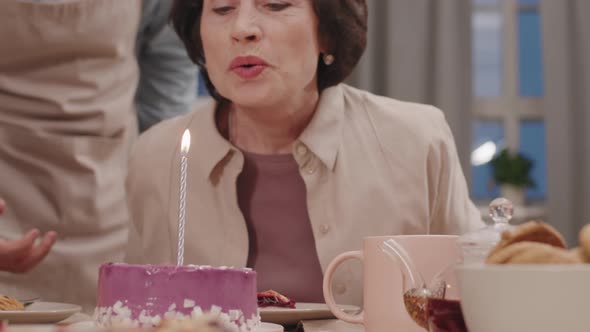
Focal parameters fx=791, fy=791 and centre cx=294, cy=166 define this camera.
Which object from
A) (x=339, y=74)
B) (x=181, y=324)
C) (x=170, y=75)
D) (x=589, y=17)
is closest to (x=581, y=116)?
(x=589, y=17)

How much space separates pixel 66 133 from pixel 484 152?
3179mm

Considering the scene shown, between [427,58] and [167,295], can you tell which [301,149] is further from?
[427,58]

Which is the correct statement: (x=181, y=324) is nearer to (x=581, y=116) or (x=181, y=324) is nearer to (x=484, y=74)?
(x=581, y=116)

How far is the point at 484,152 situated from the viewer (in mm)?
4738

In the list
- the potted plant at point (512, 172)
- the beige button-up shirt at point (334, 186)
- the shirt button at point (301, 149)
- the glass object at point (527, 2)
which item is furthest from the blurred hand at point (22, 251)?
the glass object at point (527, 2)

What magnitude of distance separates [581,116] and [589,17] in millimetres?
541

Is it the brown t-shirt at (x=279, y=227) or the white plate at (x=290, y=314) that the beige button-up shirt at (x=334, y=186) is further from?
the white plate at (x=290, y=314)

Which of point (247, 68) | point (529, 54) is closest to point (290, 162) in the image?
point (247, 68)

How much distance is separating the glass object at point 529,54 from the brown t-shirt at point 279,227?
347 cm

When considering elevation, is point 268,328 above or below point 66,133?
below

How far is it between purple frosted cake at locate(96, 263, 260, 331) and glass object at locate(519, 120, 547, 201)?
163 inches

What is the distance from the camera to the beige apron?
199 centimetres

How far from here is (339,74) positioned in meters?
1.72

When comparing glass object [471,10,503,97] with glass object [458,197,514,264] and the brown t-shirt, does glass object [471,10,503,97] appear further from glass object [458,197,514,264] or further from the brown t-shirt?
glass object [458,197,514,264]
